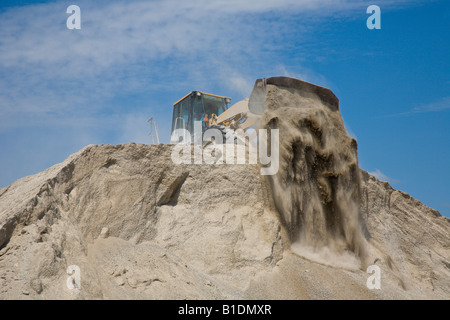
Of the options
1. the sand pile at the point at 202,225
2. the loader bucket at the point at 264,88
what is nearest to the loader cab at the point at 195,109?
the loader bucket at the point at 264,88

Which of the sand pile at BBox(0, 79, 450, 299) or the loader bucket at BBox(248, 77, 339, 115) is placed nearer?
the sand pile at BBox(0, 79, 450, 299)

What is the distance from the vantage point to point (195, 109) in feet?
41.4

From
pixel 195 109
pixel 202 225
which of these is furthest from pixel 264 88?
pixel 195 109

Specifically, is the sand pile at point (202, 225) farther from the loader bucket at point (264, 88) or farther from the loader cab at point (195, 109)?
the loader cab at point (195, 109)

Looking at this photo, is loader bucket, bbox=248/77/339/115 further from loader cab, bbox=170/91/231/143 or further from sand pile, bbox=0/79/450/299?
loader cab, bbox=170/91/231/143

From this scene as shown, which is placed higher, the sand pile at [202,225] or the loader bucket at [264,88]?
the loader bucket at [264,88]

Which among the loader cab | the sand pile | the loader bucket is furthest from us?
the loader cab

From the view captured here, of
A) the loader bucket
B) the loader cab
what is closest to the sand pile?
the loader bucket

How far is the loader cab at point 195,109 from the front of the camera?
12.6 m

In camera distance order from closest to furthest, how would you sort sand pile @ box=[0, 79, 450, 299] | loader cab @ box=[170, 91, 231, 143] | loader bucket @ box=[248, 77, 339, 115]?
1. sand pile @ box=[0, 79, 450, 299]
2. loader bucket @ box=[248, 77, 339, 115]
3. loader cab @ box=[170, 91, 231, 143]

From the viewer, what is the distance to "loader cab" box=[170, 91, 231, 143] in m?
12.6

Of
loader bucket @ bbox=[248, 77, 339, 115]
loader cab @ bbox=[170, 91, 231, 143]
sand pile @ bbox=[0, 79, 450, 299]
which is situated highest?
loader cab @ bbox=[170, 91, 231, 143]

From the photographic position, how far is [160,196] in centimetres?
723

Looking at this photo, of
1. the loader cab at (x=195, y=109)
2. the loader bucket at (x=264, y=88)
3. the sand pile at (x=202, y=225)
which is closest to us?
the sand pile at (x=202, y=225)
